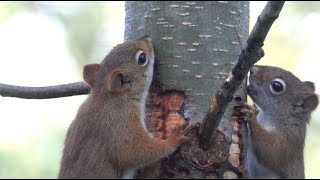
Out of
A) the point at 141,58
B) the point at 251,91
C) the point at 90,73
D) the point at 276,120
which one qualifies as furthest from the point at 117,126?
the point at 276,120

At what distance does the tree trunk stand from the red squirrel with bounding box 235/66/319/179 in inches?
8.9

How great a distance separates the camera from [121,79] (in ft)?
14.9

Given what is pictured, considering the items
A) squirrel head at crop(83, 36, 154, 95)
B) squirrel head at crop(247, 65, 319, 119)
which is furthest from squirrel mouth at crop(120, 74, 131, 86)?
squirrel head at crop(247, 65, 319, 119)

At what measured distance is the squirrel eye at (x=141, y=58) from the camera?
176 inches

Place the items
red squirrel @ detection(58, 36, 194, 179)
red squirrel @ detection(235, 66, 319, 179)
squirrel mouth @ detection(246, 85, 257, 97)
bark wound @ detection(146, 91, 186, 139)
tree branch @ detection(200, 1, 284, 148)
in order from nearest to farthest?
tree branch @ detection(200, 1, 284, 148)
red squirrel @ detection(58, 36, 194, 179)
bark wound @ detection(146, 91, 186, 139)
red squirrel @ detection(235, 66, 319, 179)
squirrel mouth @ detection(246, 85, 257, 97)

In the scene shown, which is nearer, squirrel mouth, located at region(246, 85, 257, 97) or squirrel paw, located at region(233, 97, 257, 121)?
squirrel paw, located at region(233, 97, 257, 121)

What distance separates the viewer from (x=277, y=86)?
197 inches

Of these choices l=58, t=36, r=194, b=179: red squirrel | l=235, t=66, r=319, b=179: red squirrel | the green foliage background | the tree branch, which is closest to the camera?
the tree branch

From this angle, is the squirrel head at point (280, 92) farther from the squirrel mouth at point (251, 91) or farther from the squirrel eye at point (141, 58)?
the squirrel eye at point (141, 58)

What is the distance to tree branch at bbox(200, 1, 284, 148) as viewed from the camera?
3.15m

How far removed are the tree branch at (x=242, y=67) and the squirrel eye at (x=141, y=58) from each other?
2.63ft

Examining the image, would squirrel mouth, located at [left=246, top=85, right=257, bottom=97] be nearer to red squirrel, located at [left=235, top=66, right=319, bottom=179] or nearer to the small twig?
red squirrel, located at [left=235, top=66, right=319, bottom=179]

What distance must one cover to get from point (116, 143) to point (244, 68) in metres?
1.07

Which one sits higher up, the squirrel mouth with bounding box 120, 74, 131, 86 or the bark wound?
the squirrel mouth with bounding box 120, 74, 131, 86
